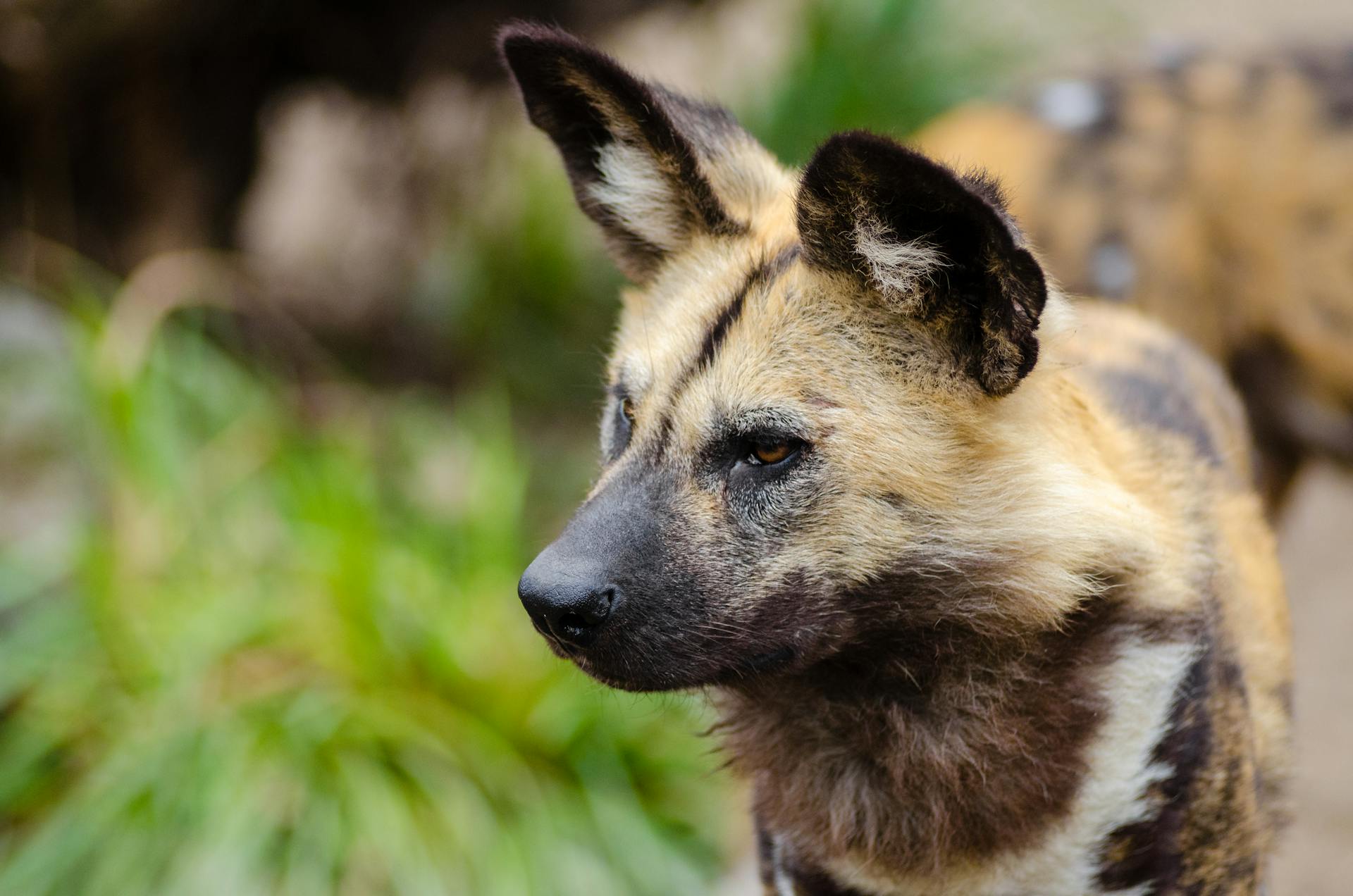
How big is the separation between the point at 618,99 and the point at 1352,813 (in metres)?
3.57

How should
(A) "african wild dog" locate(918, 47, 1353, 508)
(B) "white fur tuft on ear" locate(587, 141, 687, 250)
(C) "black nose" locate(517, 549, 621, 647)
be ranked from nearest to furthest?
(C) "black nose" locate(517, 549, 621, 647) → (B) "white fur tuft on ear" locate(587, 141, 687, 250) → (A) "african wild dog" locate(918, 47, 1353, 508)

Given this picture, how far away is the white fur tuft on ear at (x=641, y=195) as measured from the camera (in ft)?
8.04

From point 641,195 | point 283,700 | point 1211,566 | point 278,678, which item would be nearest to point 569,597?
point 641,195

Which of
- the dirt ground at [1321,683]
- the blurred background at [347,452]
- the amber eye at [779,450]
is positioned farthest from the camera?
the dirt ground at [1321,683]

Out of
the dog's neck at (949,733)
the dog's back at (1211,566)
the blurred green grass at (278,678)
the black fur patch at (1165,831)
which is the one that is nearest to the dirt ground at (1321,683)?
the dog's back at (1211,566)

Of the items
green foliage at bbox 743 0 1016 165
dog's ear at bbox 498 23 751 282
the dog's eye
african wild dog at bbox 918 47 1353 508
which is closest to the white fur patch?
the dog's eye

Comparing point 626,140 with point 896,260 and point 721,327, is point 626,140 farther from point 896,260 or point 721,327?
point 896,260

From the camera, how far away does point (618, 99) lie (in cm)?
237

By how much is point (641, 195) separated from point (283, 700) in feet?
7.33

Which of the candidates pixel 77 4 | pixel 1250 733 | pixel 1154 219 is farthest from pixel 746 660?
pixel 77 4

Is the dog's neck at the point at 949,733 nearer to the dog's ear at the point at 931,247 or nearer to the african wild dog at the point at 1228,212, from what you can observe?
the dog's ear at the point at 931,247

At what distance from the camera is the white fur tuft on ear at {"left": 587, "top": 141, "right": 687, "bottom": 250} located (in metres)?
2.45

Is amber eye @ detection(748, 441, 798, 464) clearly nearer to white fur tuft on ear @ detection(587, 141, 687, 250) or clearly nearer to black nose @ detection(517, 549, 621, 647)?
black nose @ detection(517, 549, 621, 647)

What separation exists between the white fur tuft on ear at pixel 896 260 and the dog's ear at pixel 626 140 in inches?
17.8
